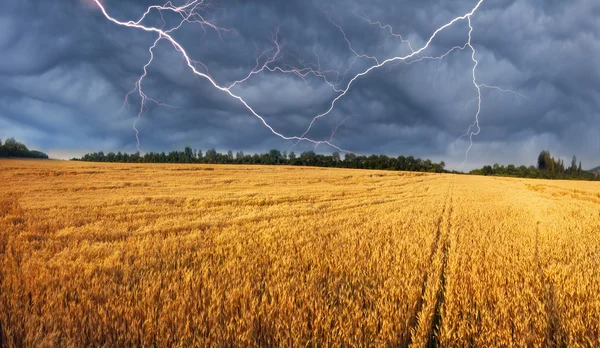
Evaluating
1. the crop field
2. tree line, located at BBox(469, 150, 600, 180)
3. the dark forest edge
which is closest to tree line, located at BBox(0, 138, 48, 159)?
the dark forest edge

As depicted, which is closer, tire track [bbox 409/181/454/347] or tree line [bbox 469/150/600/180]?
tire track [bbox 409/181/454/347]

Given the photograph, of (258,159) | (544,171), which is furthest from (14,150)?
(544,171)

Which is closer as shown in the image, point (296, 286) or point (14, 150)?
point (296, 286)

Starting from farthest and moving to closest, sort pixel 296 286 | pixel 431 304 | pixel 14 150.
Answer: pixel 14 150 < pixel 296 286 < pixel 431 304

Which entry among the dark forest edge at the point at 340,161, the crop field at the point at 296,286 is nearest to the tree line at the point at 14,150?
the dark forest edge at the point at 340,161

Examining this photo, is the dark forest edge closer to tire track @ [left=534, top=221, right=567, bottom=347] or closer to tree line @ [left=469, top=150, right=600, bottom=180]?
tree line @ [left=469, top=150, right=600, bottom=180]

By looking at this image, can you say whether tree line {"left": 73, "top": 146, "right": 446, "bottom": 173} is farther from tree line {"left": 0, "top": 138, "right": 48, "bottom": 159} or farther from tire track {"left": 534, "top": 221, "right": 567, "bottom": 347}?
tire track {"left": 534, "top": 221, "right": 567, "bottom": 347}

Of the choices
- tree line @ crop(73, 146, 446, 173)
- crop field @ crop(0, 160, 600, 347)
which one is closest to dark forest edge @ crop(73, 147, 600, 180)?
tree line @ crop(73, 146, 446, 173)

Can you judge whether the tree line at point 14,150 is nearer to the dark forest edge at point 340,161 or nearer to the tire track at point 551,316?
the dark forest edge at point 340,161

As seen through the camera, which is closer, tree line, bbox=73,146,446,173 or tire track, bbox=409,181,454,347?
tire track, bbox=409,181,454,347

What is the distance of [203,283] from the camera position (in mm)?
4227

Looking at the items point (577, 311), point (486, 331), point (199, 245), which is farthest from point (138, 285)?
point (577, 311)

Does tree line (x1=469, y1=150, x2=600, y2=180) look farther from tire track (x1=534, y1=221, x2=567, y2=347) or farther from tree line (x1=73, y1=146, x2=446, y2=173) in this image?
tire track (x1=534, y1=221, x2=567, y2=347)

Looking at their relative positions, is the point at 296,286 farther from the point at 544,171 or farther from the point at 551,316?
the point at 544,171
